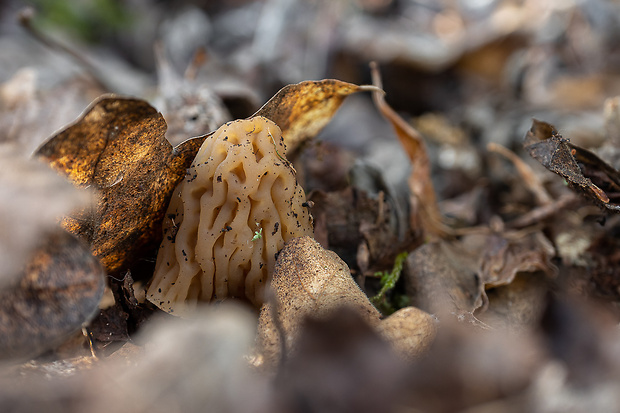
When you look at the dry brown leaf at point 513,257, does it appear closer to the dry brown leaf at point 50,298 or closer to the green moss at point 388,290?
the green moss at point 388,290

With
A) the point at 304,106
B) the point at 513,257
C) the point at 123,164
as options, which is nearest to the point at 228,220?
the point at 123,164

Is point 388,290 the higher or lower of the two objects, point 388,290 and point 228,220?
the lower

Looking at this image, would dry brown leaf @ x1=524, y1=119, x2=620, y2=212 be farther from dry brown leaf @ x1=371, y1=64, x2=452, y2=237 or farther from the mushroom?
the mushroom

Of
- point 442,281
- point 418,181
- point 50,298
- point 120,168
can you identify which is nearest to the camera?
point 50,298

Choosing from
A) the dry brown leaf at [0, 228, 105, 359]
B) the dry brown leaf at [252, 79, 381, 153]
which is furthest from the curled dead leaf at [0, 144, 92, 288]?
the dry brown leaf at [252, 79, 381, 153]

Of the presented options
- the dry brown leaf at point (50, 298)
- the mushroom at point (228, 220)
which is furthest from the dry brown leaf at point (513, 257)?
the dry brown leaf at point (50, 298)

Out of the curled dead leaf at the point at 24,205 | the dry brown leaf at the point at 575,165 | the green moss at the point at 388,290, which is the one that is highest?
the curled dead leaf at the point at 24,205

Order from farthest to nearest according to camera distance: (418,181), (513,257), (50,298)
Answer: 1. (418,181)
2. (513,257)
3. (50,298)

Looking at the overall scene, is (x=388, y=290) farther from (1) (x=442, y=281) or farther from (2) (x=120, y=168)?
(2) (x=120, y=168)
